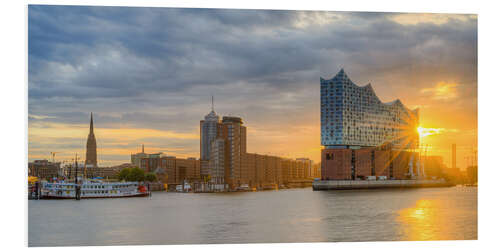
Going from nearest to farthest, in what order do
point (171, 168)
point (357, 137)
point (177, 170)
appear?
point (357, 137) < point (171, 168) < point (177, 170)

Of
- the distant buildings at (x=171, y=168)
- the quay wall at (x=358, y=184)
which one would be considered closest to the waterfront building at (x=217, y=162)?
the distant buildings at (x=171, y=168)

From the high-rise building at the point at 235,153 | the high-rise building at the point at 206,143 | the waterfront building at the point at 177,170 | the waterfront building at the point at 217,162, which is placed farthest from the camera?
the waterfront building at the point at 177,170

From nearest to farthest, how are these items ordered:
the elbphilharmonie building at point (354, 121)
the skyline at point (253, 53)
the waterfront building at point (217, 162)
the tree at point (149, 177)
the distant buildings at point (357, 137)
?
the skyline at point (253, 53) < the elbphilharmonie building at point (354, 121) < the distant buildings at point (357, 137) < the waterfront building at point (217, 162) < the tree at point (149, 177)

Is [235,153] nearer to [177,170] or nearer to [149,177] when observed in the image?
[149,177]

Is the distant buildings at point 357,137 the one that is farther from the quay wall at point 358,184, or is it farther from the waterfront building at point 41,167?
the waterfront building at point 41,167

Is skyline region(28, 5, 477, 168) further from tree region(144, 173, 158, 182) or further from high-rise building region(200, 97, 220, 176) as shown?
tree region(144, 173, 158, 182)

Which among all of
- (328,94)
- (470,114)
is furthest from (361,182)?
(470,114)

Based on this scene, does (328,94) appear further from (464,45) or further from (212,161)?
(464,45)

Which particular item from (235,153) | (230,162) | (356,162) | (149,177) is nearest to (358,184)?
(356,162)
